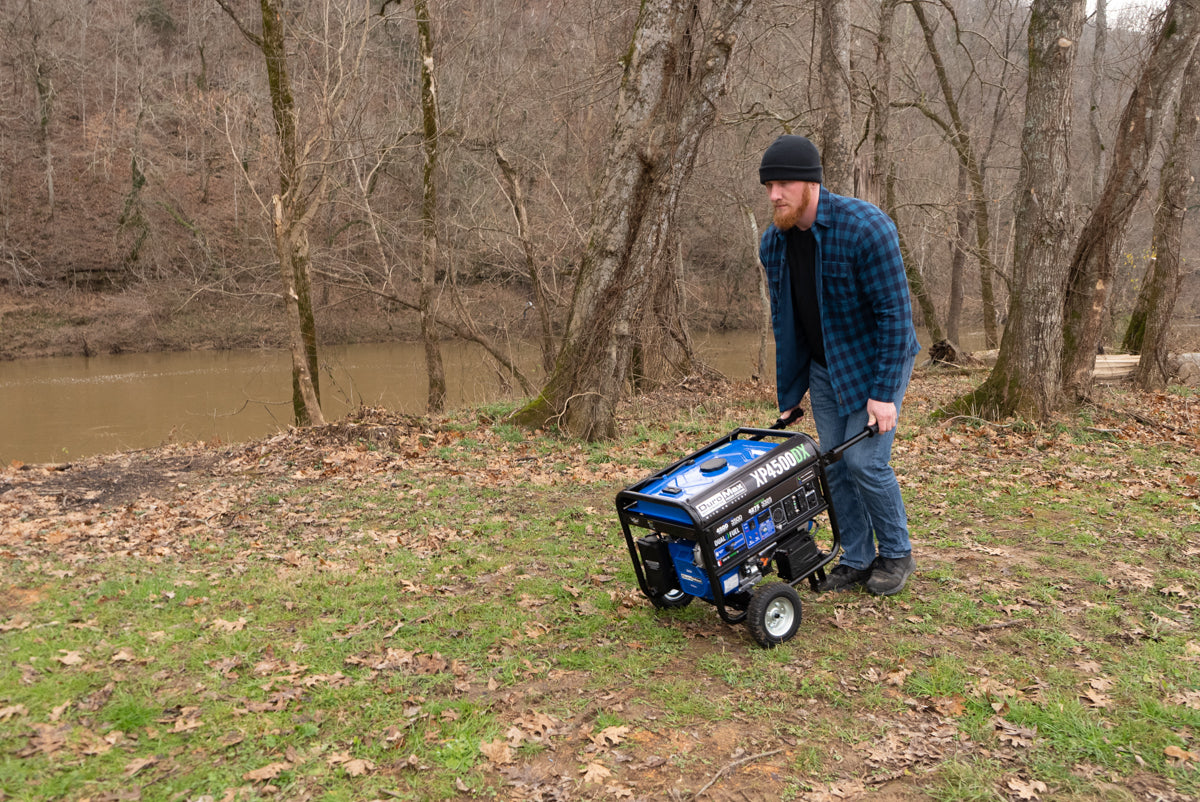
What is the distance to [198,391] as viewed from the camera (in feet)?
71.4

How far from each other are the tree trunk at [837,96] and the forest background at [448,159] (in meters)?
0.08

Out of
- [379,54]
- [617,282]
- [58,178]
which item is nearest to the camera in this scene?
[617,282]

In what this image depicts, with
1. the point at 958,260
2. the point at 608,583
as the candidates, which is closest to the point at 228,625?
the point at 608,583

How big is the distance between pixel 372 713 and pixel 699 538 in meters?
1.60

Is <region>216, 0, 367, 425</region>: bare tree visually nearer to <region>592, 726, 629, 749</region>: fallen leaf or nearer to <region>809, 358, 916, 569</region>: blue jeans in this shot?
<region>809, 358, 916, 569</region>: blue jeans

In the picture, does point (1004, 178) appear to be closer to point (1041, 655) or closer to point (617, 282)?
point (617, 282)

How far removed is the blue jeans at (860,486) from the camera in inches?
170

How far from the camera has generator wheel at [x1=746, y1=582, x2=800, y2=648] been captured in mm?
3941

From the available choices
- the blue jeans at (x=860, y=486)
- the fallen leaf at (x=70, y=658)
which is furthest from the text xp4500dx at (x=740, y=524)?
the fallen leaf at (x=70, y=658)

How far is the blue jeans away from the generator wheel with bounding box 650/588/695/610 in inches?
37.9

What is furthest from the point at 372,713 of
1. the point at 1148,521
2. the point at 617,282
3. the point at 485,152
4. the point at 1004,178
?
the point at 1004,178

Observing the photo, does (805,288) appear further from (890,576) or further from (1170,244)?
(1170,244)

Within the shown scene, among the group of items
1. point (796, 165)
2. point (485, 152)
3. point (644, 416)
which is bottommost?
point (644, 416)

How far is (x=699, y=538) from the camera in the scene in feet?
12.2
